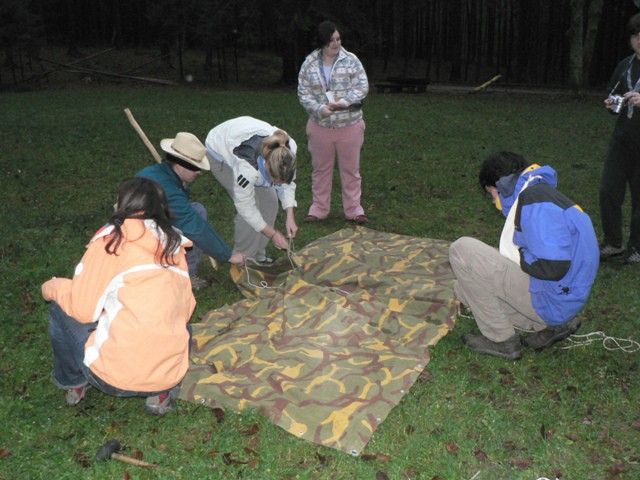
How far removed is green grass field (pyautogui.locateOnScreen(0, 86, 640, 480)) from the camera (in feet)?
11.1

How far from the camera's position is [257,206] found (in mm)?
5945

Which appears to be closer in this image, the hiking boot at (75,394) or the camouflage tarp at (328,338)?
the camouflage tarp at (328,338)

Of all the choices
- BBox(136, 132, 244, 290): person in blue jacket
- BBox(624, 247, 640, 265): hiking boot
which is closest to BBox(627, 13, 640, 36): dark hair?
BBox(624, 247, 640, 265): hiking boot

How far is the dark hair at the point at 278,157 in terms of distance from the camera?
4863 mm

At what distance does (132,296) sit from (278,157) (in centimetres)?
202

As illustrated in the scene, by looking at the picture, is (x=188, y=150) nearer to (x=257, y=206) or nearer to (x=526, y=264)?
(x=257, y=206)

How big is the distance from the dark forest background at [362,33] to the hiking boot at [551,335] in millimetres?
18308

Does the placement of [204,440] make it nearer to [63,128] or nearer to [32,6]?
[63,128]

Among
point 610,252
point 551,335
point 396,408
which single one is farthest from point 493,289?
point 610,252

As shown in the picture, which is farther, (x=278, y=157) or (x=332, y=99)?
(x=332, y=99)

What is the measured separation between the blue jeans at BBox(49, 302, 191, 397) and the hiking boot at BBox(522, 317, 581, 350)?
8.88ft

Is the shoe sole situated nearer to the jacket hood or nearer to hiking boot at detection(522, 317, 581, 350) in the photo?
hiking boot at detection(522, 317, 581, 350)

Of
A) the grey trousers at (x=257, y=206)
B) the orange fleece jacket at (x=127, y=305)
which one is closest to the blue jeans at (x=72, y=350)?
the orange fleece jacket at (x=127, y=305)

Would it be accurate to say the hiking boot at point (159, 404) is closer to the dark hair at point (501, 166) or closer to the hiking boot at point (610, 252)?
the dark hair at point (501, 166)
